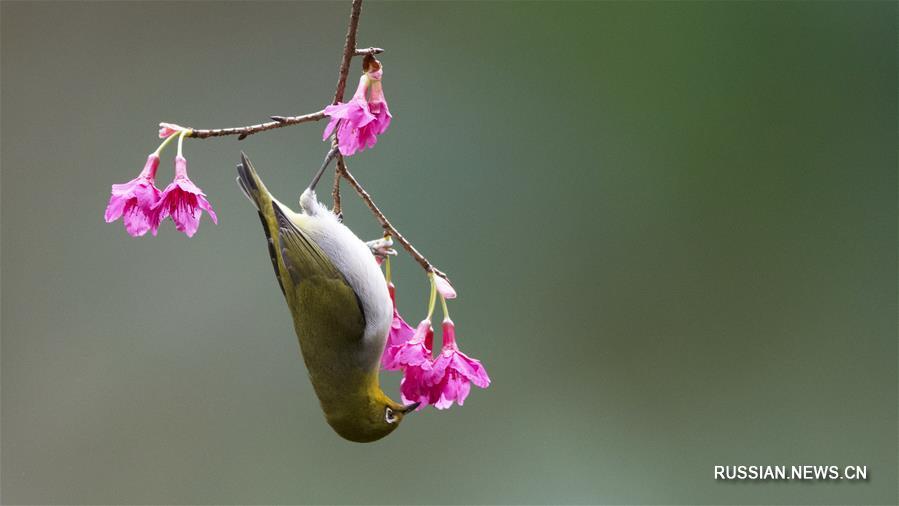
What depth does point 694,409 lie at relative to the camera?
4.46 meters

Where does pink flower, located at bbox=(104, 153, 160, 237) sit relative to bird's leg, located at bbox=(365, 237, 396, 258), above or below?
below

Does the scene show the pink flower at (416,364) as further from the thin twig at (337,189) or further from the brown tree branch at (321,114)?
the brown tree branch at (321,114)

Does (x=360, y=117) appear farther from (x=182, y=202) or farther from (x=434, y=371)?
(x=434, y=371)

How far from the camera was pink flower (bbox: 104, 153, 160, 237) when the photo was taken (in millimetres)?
1623

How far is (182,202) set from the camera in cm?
165

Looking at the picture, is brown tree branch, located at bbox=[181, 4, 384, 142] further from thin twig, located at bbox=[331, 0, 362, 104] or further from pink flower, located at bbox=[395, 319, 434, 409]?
pink flower, located at bbox=[395, 319, 434, 409]

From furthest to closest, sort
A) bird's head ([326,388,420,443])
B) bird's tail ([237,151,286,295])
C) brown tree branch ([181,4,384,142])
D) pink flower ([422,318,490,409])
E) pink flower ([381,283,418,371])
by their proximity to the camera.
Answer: bird's tail ([237,151,286,295])
bird's head ([326,388,420,443])
pink flower ([381,283,418,371])
pink flower ([422,318,490,409])
brown tree branch ([181,4,384,142])

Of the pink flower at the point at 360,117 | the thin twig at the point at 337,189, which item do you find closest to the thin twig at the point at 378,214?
the thin twig at the point at 337,189

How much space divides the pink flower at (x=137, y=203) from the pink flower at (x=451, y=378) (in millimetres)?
639

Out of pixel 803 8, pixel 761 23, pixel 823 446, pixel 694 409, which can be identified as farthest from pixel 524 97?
pixel 823 446

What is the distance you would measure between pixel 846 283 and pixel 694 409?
1243mm

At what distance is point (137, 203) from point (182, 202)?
86 millimetres

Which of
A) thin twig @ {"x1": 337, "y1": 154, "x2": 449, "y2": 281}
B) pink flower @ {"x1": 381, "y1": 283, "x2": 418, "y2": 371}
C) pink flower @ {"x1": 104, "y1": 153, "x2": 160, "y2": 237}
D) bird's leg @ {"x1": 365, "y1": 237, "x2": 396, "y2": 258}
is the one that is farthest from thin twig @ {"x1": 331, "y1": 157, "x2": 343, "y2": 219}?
pink flower @ {"x1": 104, "y1": 153, "x2": 160, "y2": 237}

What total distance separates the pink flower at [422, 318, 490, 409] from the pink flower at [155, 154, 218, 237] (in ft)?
1.81
